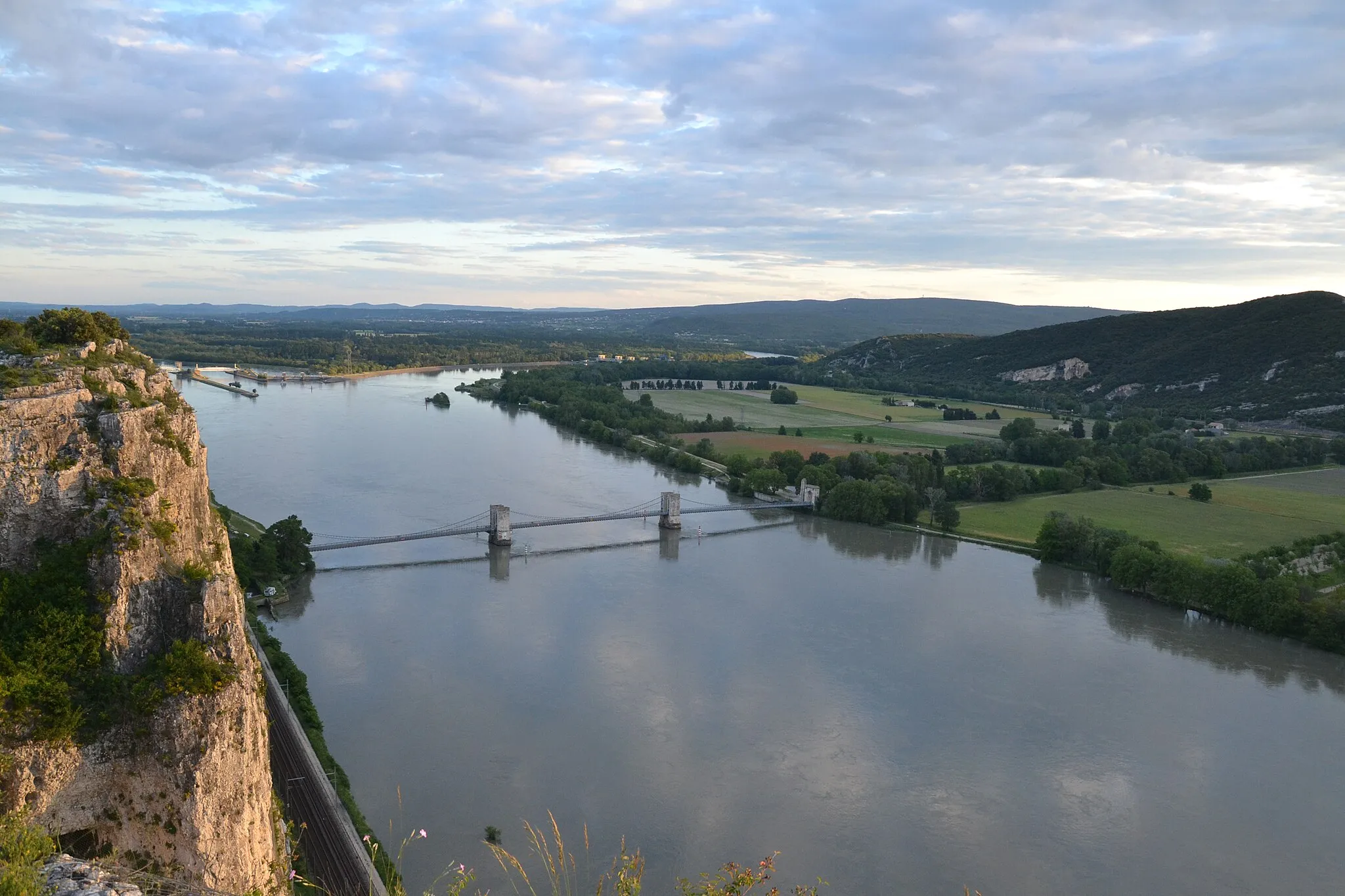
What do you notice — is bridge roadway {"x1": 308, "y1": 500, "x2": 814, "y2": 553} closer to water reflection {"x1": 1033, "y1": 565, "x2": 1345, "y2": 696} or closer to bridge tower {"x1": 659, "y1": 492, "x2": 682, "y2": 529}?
bridge tower {"x1": 659, "y1": 492, "x2": 682, "y2": 529}

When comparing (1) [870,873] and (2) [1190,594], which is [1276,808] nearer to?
(1) [870,873]

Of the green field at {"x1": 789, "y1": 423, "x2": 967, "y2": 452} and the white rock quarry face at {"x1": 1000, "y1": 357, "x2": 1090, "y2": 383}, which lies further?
the white rock quarry face at {"x1": 1000, "y1": 357, "x2": 1090, "y2": 383}

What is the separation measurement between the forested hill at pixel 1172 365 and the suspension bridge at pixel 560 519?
35.4 metres

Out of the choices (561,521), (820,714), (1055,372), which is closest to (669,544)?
(561,521)

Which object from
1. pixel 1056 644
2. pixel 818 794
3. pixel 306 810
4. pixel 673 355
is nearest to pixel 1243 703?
pixel 1056 644

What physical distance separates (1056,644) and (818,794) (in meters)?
8.73

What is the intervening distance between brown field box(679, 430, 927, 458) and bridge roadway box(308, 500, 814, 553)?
7.17 m

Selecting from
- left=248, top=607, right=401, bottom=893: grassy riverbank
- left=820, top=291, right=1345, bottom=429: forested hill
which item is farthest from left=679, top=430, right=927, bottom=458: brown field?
left=248, top=607, right=401, bottom=893: grassy riverbank

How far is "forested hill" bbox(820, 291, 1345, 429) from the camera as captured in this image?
2245 inches

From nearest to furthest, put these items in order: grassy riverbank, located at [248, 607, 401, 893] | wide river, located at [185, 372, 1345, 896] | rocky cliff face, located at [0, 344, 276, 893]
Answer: rocky cliff face, located at [0, 344, 276, 893] → grassy riverbank, located at [248, 607, 401, 893] → wide river, located at [185, 372, 1345, 896]

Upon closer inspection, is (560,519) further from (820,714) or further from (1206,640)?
(1206,640)

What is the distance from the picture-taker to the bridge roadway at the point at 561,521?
950 inches

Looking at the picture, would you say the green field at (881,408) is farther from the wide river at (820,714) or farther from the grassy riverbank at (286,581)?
the grassy riverbank at (286,581)

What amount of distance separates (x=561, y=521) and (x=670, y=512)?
142 inches
